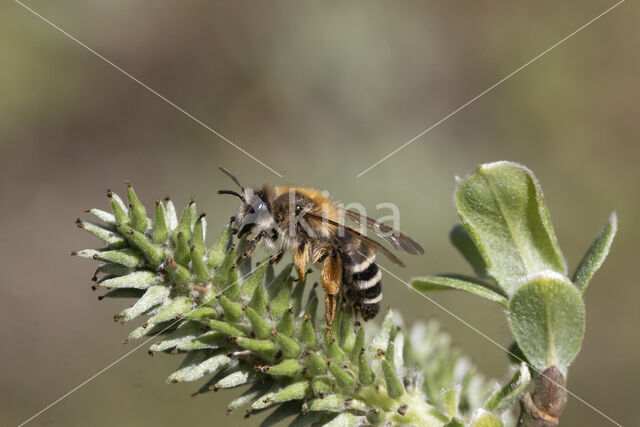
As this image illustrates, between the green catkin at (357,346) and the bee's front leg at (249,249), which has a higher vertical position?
the bee's front leg at (249,249)

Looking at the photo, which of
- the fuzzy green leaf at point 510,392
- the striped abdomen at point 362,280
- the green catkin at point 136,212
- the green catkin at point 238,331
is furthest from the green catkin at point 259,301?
the fuzzy green leaf at point 510,392

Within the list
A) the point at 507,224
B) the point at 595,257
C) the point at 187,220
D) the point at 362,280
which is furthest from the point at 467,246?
the point at 187,220

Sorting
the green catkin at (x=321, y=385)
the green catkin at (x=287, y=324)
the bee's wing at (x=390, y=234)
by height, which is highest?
the bee's wing at (x=390, y=234)

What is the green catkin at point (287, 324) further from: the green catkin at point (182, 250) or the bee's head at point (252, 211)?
the bee's head at point (252, 211)

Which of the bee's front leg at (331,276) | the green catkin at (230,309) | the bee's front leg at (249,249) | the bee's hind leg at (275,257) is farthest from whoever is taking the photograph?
the bee's front leg at (331,276)

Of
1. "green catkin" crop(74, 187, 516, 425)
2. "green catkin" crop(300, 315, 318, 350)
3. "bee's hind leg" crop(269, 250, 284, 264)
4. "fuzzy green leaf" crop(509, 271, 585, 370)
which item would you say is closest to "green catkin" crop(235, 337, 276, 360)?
"green catkin" crop(74, 187, 516, 425)

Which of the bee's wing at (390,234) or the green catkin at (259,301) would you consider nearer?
the green catkin at (259,301)

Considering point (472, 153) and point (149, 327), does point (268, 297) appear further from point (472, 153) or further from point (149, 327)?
point (472, 153)
